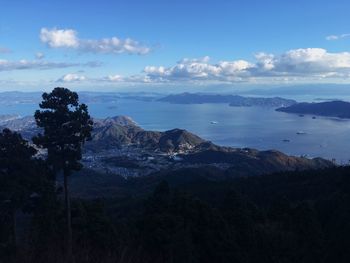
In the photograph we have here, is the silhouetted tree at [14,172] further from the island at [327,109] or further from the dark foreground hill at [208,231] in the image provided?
the island at [327,109]

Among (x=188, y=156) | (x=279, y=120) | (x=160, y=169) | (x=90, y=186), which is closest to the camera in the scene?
(x=90, y=186)

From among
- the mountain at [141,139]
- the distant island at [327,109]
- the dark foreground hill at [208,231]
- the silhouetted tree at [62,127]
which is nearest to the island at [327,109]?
the distant island at [327,109]

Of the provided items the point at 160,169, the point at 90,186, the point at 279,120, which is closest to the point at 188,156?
the point at 160,169

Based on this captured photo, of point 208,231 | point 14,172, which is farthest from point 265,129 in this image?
point 14,172

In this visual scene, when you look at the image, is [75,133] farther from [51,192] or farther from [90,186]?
[90,186]

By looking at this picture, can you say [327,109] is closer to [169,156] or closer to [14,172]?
[169,156]

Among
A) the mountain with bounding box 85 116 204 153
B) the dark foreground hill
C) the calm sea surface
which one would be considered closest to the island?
the calm sea surface
